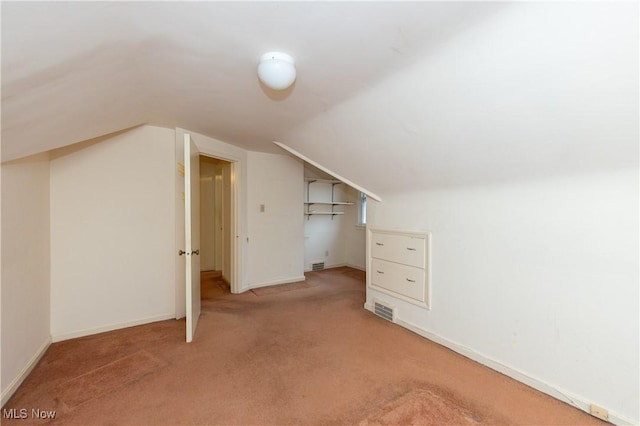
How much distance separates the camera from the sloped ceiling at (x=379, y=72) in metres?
1.12

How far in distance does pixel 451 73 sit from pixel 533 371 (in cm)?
207

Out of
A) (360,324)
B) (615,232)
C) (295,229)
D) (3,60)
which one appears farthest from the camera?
(295,229)

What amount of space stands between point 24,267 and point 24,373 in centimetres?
75

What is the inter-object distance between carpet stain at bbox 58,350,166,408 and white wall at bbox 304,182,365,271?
3.45 m

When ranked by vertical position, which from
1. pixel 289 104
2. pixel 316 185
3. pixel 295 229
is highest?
pixel 289 104

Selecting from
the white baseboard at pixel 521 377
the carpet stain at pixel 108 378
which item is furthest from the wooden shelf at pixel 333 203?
the carpet stain at pixel 108 378

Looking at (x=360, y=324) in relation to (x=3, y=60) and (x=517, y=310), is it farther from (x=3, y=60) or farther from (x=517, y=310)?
(x=3, y=60)

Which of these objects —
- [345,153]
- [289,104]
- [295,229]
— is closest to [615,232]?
[345,153]

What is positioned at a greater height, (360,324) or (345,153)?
(345,153)

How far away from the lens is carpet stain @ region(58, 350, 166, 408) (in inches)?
72.7

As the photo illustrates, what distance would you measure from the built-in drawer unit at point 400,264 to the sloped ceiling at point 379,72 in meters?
0.78

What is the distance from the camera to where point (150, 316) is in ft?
9.92

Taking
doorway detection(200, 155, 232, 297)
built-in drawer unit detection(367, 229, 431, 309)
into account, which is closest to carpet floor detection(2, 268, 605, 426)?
built-in drawer unit detection(367, 229, 431, 309)

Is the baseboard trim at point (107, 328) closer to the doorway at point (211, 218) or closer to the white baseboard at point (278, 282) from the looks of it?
the white baseboard at point (278, 282)
